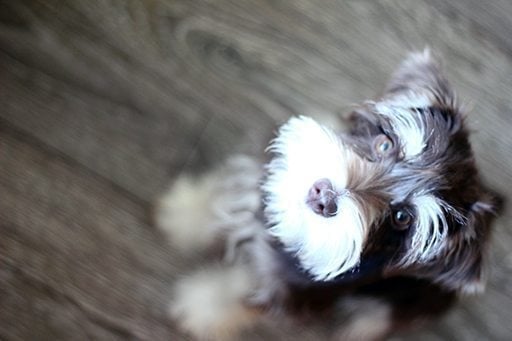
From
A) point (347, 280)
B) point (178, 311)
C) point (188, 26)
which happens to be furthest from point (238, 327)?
point (188, 26)

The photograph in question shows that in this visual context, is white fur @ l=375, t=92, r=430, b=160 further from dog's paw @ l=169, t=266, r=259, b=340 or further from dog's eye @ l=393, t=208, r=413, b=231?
dog's paw @ l=169, t=266, r=259, b=340

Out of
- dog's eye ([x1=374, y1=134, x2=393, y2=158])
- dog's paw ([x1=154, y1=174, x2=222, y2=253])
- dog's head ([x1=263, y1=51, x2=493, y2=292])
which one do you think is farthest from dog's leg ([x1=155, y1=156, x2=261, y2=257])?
dog's eye ([x1=374, y1=134, x2=393, y2=158])

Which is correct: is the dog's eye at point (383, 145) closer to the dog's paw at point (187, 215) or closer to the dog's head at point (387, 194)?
the dog's head at point (387, 194)

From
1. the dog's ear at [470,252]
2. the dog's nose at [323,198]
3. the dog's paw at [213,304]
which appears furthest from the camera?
the dog's paw at [213,304]

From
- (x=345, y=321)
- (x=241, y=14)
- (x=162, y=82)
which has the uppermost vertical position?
(x=241, y=14)

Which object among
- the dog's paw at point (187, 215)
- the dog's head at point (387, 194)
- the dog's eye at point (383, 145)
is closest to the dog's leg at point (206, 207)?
the dog's paw at point (187, 215)

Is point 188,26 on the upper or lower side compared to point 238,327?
upper

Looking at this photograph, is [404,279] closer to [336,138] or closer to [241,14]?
[336,138]
